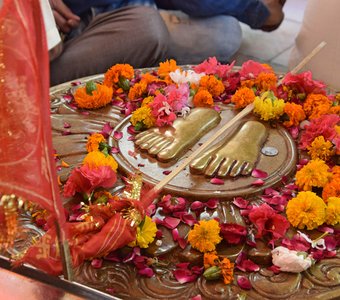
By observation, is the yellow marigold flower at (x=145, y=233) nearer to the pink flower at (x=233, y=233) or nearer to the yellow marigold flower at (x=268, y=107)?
the pink flower at (x=233, y=233)

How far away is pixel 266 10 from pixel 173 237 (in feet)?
5.27

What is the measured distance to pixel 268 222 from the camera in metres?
0.94

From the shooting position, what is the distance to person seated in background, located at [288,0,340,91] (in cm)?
161

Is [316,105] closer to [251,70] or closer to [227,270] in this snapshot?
[251,70]

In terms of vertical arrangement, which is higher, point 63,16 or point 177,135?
point 177,135

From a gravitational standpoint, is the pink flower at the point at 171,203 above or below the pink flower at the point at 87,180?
below

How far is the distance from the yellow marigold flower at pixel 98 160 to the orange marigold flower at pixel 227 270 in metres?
0.30

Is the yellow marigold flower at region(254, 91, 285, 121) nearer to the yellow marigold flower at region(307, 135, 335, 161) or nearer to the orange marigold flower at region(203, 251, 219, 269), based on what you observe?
the yellow marigold flower at region(307, 135, 335, 161)

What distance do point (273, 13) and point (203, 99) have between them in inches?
47.2

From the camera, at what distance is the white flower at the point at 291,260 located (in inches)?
33.7

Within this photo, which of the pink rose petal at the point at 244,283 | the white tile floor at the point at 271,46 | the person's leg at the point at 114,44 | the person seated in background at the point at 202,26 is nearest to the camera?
the pink rose petal at the point at 244,283

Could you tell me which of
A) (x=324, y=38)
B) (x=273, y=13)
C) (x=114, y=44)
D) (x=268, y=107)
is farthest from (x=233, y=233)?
(x=273, y=13)

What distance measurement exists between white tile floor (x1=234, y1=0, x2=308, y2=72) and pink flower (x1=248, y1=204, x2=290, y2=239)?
1571mm

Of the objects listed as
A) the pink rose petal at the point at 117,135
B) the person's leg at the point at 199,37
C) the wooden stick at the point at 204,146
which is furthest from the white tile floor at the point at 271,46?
the pink rose petal at the point at 117,135
